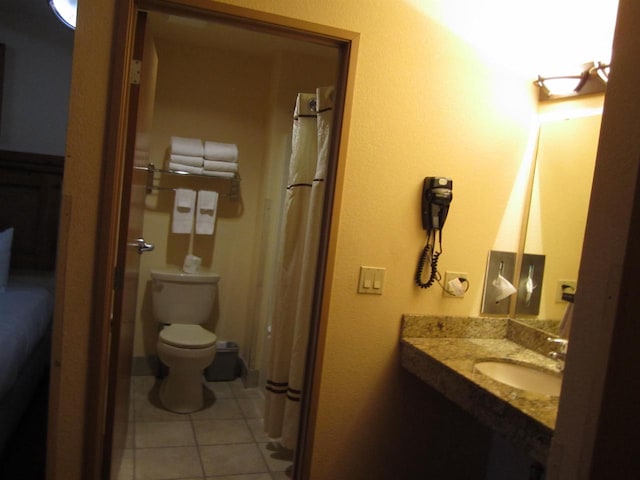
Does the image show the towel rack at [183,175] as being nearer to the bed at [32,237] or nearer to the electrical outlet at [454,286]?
the bed at [32,237]

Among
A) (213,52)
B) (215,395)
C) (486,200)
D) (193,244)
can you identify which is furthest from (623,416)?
(213,52)

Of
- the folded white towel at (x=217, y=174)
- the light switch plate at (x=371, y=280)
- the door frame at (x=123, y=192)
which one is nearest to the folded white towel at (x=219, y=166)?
the folded white towel at (x=217, y=174)

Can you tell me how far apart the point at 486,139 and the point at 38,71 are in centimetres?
289

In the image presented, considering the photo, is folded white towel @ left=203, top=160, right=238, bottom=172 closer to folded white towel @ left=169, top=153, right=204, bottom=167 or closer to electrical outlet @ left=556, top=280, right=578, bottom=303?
folded white towel @ left=169, top=153, right=204, bottom=167

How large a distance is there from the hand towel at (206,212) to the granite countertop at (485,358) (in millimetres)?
1837

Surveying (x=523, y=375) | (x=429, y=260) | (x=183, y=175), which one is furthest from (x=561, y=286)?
(x=183, y=175)

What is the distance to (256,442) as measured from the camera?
264 cm

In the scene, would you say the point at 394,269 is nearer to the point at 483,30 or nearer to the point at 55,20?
the point at 483,30

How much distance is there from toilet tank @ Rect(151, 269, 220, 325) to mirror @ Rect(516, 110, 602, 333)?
207 cm

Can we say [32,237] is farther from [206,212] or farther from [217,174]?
[217,174]

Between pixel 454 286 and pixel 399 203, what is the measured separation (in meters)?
0.42

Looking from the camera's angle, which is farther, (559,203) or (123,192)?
(559,203)

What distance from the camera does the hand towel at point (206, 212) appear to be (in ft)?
10.8

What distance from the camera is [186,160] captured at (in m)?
3.20
